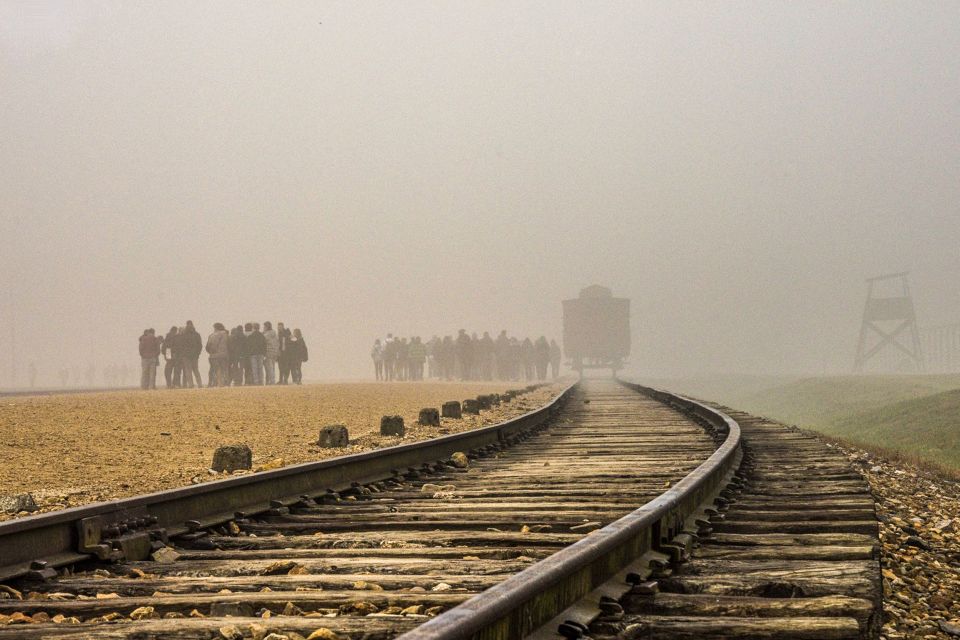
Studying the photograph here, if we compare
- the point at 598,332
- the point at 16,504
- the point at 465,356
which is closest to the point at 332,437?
the point at 16,504

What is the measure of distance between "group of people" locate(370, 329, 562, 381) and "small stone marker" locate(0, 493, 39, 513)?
4620 cm

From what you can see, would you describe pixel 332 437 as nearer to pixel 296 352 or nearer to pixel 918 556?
pixel 918 556

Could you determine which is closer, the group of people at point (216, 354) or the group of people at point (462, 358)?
the group of people at point (216, 354)

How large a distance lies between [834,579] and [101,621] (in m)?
2.76

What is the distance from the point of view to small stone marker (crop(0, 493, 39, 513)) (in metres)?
→ 6.99

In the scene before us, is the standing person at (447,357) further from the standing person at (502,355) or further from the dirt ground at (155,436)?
the dirt ground at (155,436)

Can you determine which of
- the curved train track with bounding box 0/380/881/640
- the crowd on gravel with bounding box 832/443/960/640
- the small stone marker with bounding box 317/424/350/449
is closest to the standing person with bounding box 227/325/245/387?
the small stone marker with bounding box 317/424/350/449

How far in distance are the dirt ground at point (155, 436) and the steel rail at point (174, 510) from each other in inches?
63.8

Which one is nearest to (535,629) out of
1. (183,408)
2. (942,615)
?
(942,615)

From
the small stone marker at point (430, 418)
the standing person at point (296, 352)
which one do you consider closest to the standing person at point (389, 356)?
the standing person at point (296, 352)

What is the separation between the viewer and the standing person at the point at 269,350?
36.4 meters

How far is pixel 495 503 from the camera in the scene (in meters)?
6.79

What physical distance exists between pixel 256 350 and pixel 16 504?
95.8 ft

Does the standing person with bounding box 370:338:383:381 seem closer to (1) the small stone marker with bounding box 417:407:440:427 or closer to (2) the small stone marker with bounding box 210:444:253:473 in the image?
(1) the small stone marker with bounding box 417:407:440:427
